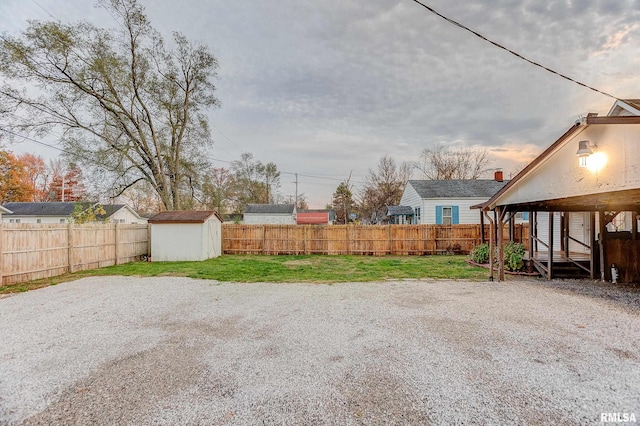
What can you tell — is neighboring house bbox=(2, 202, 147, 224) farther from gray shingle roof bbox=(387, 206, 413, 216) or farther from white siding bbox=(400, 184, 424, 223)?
white siding bbox=(400, 184, 424, 223)

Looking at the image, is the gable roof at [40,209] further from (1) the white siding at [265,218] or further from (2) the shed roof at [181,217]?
(2) the shed roof at [181,217]

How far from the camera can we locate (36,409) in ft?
8.27

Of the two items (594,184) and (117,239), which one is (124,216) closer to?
(117,239)

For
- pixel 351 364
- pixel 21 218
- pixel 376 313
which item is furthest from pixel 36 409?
pixel 21 218

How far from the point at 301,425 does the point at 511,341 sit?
10.2ft

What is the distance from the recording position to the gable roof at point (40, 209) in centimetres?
2642

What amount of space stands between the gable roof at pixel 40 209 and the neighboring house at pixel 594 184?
108ft

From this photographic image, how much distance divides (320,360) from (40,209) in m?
34.2

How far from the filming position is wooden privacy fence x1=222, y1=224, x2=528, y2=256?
1500 cm

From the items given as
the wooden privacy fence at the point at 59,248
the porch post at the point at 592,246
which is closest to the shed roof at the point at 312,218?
the wooden privacy fence at the point at 59,248

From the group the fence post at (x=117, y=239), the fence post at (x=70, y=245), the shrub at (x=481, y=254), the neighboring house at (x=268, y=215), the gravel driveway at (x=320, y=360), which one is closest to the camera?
the gravel driveway at (x=320, y=360)

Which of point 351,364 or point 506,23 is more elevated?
point 506,23

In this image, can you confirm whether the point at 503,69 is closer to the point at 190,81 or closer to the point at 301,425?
the point at 301,425

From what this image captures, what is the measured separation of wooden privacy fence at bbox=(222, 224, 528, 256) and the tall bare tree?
21.0 ft
